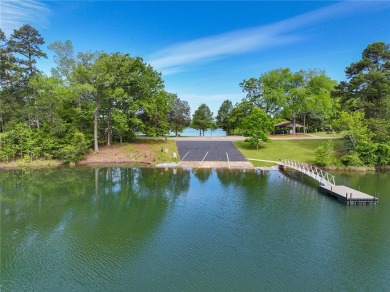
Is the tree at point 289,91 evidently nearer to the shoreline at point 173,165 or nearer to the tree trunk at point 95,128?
the shoreline at point 173,165

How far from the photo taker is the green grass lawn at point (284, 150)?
39312 mm

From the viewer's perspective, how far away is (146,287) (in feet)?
35.4

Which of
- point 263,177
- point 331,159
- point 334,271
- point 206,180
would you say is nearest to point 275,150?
point 331,159

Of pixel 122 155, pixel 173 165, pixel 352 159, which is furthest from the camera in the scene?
pixel 122 155

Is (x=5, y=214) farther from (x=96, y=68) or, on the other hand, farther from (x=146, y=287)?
(x=96, y=68)

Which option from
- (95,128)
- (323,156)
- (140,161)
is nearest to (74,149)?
(95,128)

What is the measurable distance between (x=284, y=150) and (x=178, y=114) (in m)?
25.7

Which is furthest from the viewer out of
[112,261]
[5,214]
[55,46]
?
[55,46]

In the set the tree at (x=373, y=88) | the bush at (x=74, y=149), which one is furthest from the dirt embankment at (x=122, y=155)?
the tree at (x=373, y=88)

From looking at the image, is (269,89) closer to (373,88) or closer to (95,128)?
(373,88)

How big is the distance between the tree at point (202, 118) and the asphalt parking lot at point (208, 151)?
58.7ft

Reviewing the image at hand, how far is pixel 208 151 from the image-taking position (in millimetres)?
43375

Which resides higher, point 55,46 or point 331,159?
point 55,46

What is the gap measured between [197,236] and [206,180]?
1396 cm
